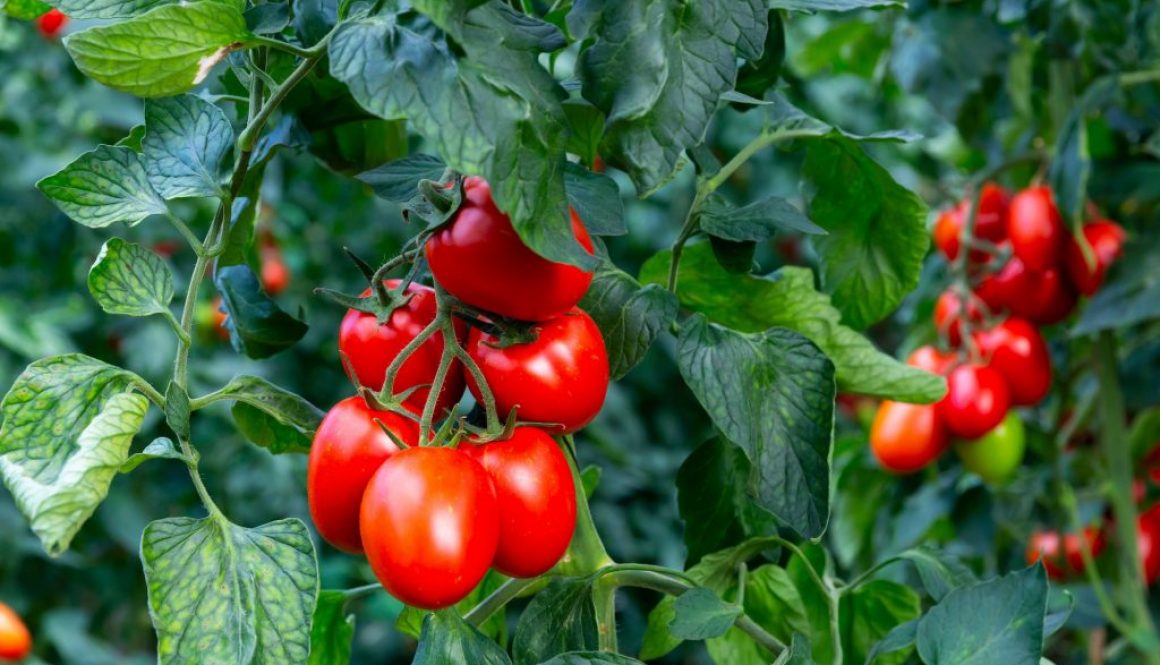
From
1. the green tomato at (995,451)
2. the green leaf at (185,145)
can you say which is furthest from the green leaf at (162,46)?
the green tomato at (995,451)

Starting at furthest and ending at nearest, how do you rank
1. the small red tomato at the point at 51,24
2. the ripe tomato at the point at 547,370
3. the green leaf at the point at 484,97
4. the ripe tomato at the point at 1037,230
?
1. the small red tomato at the point at 51,24
2. the ripe tomato at the point at 1037,230
3. the ripe tomato at the point at 547,370
4. the green leaf at the point at 484,97

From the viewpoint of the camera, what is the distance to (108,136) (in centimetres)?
217

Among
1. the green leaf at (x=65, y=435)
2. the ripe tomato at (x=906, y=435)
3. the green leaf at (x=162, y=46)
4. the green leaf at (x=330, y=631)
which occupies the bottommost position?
the ripe tomato at (x=906, y=435)

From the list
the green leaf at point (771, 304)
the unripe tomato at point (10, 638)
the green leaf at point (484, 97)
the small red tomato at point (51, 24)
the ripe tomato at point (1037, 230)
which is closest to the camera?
the green leaf at point (484, 97)

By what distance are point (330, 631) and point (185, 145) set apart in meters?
0.27

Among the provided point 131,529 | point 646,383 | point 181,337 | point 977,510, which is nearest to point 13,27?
point 131,529

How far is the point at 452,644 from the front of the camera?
537 millimetres

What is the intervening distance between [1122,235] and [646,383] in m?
1.39

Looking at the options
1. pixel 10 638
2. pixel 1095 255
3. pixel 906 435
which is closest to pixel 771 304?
pixel 906 435

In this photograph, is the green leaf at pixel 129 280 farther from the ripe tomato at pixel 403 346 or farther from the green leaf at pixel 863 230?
the green leaf at pixel 863 230

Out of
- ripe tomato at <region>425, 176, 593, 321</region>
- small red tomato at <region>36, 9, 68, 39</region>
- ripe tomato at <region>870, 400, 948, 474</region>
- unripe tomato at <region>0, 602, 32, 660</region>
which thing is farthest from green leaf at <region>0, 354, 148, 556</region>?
small red tomato at <region>36, 9, 68, 39</region>

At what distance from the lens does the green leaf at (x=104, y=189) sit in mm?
534

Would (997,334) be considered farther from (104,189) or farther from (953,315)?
(104,189)

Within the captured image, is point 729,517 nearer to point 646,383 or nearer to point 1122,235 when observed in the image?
point 1122,235
